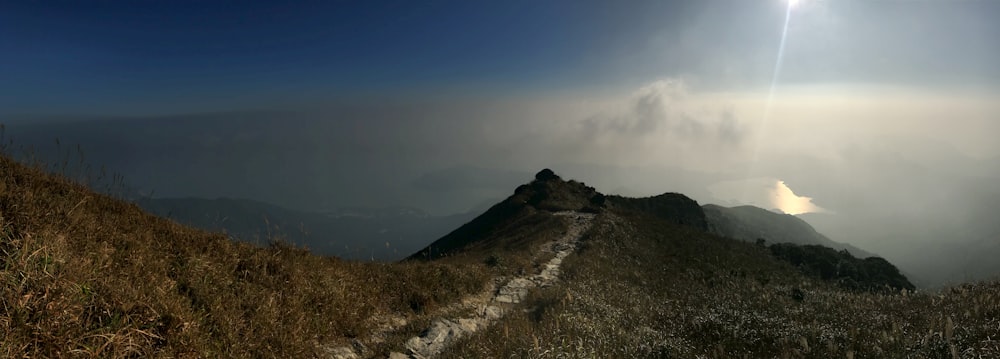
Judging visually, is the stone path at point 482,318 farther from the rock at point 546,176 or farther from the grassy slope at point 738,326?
the rock at point 546,176

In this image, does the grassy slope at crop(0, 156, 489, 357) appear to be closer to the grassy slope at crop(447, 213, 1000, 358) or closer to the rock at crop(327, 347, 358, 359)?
the rock at crop(327, 347, 358, 359)

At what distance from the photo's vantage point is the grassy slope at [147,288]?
463cm

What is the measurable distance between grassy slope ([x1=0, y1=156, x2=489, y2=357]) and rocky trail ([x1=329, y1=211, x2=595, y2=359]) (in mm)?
887

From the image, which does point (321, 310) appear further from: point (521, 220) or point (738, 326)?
point (521, 220)

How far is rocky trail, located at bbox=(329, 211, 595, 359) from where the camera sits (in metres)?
8.48

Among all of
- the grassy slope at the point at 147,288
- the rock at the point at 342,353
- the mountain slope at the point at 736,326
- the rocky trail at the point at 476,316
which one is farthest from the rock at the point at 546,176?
the rock at the point at 342,353

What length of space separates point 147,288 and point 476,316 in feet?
24.2

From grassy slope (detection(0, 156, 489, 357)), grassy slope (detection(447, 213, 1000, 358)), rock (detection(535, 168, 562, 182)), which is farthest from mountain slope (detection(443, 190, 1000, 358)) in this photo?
rock (detection(535, 168, 562, 182))

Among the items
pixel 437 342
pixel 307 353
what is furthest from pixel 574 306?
pixel 307 353

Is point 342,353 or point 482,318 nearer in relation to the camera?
point 342,353

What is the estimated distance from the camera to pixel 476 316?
11383 mm

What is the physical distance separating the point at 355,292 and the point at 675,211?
2659 inches

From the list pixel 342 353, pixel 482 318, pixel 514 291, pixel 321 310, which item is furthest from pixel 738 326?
pixel 514 291

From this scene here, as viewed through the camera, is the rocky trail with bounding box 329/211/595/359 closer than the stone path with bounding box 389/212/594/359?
Yes
